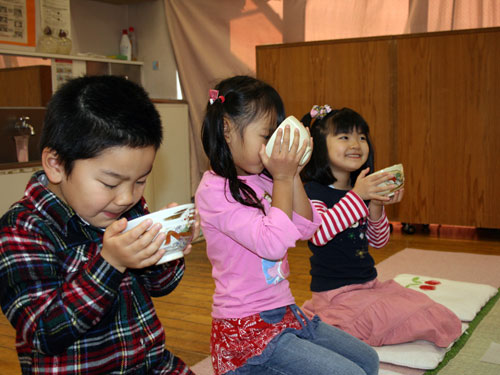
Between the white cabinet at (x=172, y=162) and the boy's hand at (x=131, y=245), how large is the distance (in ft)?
11.4

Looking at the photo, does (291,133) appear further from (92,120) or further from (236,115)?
(92,120)

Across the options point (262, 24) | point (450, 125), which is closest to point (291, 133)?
point (450, 125)

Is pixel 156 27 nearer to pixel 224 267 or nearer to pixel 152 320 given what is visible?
pixel 224 267

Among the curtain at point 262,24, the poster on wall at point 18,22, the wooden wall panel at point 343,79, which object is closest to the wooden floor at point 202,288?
the wooden wall panel at point 343,79

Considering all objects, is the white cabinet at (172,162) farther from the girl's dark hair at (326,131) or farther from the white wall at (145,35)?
the girl's dark hair at (326,131)

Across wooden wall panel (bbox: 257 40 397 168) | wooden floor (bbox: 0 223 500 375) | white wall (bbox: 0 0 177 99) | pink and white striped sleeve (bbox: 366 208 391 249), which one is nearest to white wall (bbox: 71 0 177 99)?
white wall (bbox: 0 0 177 99)

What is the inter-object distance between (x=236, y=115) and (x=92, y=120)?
0.53m

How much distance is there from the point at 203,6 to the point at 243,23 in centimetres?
39

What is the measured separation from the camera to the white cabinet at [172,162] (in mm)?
4426

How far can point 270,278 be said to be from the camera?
4.44ft

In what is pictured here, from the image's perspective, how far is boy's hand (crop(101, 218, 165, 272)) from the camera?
84 cm

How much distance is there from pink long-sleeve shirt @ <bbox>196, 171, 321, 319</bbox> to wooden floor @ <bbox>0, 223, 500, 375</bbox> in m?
0.73

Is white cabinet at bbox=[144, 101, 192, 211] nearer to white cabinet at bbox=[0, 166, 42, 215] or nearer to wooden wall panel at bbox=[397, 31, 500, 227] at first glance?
white cabinet at bbox=[0, 166, 42, 215]

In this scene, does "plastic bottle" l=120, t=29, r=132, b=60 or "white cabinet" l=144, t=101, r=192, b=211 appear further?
"plastic bottle" l=120, t=29, r=132, b=60
